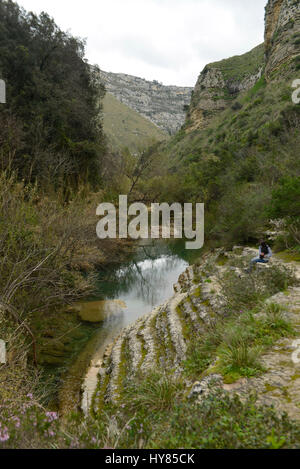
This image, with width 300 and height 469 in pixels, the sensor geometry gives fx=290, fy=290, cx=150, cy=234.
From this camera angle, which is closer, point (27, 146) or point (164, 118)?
point (27, 146)

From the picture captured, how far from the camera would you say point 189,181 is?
121 feet

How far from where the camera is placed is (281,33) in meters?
45.3

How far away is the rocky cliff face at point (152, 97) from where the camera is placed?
15688 centimetres

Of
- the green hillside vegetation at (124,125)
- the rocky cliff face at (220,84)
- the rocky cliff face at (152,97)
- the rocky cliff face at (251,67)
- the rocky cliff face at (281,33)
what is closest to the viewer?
the rocky cliff face at (281,33)

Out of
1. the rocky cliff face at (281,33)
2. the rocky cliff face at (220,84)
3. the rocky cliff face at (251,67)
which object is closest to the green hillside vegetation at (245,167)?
the rocky cliff face at (281,33)

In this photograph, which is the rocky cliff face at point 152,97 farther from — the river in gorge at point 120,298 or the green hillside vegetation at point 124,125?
the river in gorge at point 120,298

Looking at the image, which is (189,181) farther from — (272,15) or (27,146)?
(272,15)

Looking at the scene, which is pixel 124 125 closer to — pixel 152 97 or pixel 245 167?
pixel 152 97

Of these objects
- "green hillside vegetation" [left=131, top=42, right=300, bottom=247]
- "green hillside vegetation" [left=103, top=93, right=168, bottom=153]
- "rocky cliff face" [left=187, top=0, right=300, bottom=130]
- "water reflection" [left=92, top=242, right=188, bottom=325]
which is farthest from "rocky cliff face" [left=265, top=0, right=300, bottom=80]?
"green hillside vegetation" [left=103, top=93, right=168, bottom=153]

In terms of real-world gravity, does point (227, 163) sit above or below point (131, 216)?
above

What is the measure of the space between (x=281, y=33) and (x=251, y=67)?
24887 millimetres

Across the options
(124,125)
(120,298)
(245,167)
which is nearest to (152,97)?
(124,125)
